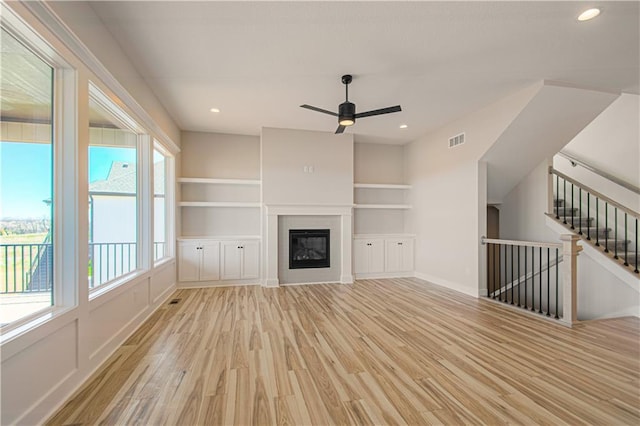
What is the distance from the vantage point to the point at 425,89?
3670 millimetres

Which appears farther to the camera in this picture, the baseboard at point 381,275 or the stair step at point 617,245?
the baseboard at point 381,275

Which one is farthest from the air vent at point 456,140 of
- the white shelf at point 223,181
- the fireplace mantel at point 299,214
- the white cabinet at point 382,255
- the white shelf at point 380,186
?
the white shelf at point 223,181

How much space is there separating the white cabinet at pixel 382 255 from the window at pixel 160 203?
3619 mm

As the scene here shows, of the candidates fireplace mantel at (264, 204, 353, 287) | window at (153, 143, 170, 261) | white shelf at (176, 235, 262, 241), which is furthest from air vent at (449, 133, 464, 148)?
window at (153, 143, 170, 261)

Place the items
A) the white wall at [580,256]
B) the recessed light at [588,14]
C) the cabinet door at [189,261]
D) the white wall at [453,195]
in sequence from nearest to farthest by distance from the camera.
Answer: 1. the recessed light at [588,14]
2. the white wall at [580,256]
3. the white wall at [453,195]
4. the cabinet door at [189,261]

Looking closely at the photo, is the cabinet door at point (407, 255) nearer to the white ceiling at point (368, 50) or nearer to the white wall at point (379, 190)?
the white wall at point (379, 190)

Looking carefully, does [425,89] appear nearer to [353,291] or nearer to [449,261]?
[449,261]

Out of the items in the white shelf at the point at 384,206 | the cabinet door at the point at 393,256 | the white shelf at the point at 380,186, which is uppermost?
the white shelf at the point at 380,186

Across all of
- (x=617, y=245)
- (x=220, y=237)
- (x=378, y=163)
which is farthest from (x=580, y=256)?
(x=220, y=237)

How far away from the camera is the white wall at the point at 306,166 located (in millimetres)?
5258

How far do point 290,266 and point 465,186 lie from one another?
352 centimetres

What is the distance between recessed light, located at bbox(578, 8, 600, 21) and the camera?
2.23 meters

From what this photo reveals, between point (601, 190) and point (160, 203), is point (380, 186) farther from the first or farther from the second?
point (160, 203)

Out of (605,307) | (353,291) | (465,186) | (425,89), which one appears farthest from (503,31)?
(605,307)
